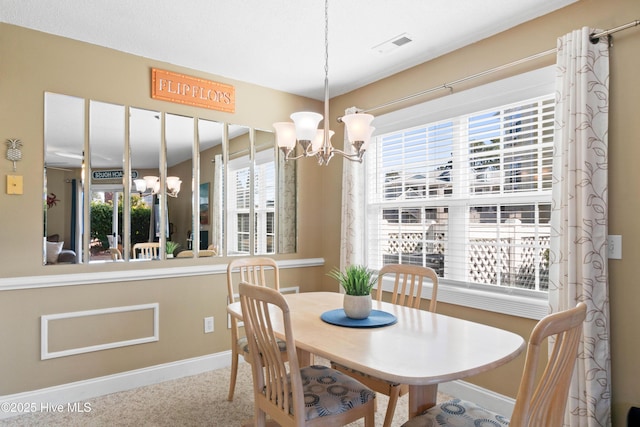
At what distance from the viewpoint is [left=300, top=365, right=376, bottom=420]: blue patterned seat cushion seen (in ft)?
5.56

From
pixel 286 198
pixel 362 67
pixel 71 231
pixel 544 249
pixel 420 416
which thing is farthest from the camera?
pixel 286 198

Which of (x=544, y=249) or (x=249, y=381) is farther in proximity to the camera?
(x=249, y=381)

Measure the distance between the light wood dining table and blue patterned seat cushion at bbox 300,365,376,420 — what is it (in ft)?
0.73

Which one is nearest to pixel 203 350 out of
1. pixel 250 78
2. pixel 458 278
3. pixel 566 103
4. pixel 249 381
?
pixel 249 381

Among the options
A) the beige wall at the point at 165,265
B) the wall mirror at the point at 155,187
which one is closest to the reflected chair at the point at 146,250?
the wall mirror at the point at 155,187

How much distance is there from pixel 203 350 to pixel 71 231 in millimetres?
1411

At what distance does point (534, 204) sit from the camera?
8.36 feet

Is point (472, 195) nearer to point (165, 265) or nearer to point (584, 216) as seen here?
point (584, 216)

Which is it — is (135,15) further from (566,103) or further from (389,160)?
(566,103)

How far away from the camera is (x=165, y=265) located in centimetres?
321

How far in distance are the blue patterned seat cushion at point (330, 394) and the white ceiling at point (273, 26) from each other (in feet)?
6.91

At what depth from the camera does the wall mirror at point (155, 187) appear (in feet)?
9.16

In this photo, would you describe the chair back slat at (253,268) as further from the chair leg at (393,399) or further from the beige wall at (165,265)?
the chair leg at (393,399)

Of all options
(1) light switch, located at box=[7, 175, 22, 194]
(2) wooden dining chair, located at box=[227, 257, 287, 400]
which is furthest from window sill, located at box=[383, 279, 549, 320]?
(1) light switch, located at box=[7, 175, 22, 194]
